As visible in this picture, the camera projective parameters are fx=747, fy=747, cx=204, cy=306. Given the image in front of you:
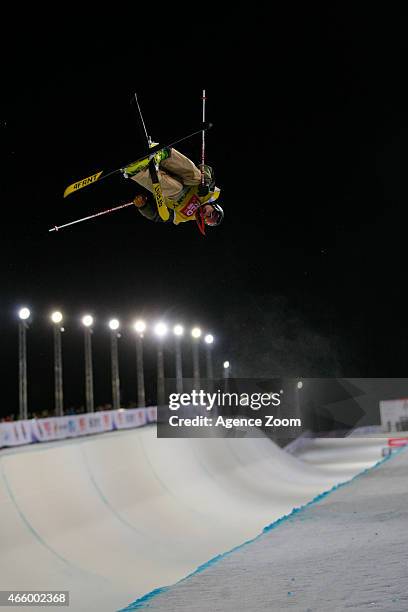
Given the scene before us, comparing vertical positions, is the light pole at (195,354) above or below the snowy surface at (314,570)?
above

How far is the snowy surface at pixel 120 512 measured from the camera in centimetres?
877

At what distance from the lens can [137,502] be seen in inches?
509

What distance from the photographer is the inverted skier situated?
23.6ft

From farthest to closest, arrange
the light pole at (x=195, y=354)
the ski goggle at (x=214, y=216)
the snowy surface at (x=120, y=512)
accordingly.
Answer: the light pole at (x=195, y=354)
the snowy surface at (x=120, y=512)
the ski goggle at (x=214, y=216)

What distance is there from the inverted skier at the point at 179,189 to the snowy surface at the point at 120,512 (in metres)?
4.12

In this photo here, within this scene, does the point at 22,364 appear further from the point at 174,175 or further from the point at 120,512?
the point at 174,175

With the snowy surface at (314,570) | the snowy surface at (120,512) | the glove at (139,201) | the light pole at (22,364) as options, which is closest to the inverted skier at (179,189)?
the glove at (139,201)

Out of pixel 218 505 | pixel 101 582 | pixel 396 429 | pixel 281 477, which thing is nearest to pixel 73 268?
pixel 396 429

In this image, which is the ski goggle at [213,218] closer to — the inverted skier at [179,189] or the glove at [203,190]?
the inverted skier at [179,189]

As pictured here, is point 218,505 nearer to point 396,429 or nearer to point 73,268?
point 396,429

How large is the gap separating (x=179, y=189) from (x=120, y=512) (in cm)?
639

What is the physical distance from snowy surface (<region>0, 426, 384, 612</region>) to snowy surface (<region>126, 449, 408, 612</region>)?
23.3 inches

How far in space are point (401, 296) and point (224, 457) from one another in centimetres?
4672

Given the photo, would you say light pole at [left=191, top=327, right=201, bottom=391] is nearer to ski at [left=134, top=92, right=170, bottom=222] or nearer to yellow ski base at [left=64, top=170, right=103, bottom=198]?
ski at [left=134, top=92, right=170, bottom=222]
